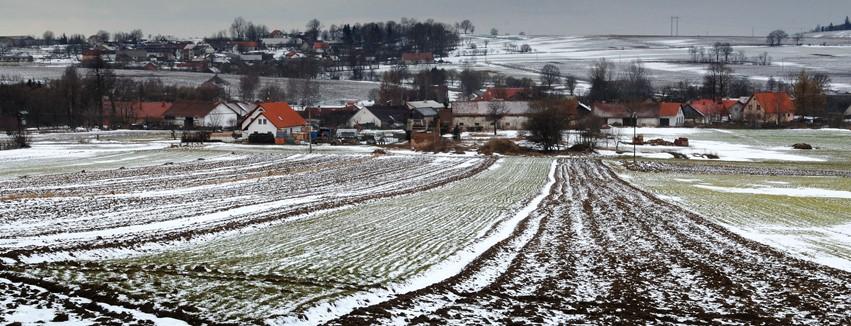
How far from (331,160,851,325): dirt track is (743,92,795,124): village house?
10606 cm

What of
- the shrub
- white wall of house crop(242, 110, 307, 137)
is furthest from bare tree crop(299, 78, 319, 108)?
the shrub

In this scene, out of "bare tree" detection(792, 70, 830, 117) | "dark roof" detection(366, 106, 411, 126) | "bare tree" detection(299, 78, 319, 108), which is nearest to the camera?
"dark roof" detection(366, 106, 411, 126)

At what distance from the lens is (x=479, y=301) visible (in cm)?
1248

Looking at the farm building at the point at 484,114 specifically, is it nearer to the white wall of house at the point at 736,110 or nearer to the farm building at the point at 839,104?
the white wall of house at the point at 736,110

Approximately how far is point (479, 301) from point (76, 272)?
7.95 metres

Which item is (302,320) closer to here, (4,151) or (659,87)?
(4,151)

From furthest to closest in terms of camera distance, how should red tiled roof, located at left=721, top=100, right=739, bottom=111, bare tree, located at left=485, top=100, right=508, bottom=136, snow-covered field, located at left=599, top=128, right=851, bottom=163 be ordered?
1. red tiled roof, located at left=721, top=100, right=739, bottom=111
2. bare tree, located at left=485, top=100, right=508, bottom=136
3. snow-covered field, located at left=599, top=128, right=851, bottom=163

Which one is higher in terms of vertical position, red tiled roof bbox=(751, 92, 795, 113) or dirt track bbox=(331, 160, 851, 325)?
red tiled roof bbox=(751, 92, 795, 113)

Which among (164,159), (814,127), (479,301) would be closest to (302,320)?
(479,301)

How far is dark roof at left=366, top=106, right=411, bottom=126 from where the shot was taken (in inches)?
4545

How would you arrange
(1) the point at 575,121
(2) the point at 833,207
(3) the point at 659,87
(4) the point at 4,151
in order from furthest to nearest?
(3) the point at 659,87
(1) the point at 575,121
(4) the point at 4,151
(2) the point at 833,207

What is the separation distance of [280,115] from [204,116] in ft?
116

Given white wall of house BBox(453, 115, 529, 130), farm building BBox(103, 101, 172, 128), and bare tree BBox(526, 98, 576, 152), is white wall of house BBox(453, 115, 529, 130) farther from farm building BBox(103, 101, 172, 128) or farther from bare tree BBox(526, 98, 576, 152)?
farm building BBox(103, 101, 172, 128)

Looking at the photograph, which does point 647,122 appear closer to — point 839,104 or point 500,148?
point 839,104
